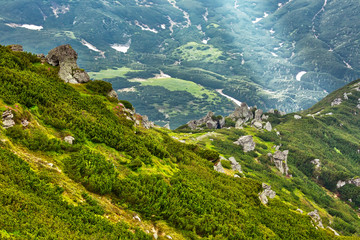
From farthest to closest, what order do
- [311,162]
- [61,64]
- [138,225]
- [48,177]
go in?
[311,162] → [61,64] → [138,225] → [48,177]

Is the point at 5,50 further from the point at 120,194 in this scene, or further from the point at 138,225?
the point at 138,225

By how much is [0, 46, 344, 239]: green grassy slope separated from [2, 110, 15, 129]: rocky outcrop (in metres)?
0.50

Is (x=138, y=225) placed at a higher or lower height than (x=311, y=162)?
higher

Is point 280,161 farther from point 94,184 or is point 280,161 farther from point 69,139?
point 94,184

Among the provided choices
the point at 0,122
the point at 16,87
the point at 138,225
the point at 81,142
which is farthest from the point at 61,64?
the point at 138,225

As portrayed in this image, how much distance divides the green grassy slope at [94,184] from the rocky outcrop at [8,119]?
0.50 m

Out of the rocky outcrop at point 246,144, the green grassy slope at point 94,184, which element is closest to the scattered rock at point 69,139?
the green grassy slope at point 94,184

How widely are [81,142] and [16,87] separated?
28.3 feet

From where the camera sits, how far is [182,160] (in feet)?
134

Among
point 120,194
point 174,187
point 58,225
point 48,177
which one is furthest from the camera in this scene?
point 174,187

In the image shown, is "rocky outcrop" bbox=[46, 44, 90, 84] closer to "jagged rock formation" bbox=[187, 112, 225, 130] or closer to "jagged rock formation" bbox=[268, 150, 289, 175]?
"jagged rock formation" bbox=[268, 150, 289, 175]

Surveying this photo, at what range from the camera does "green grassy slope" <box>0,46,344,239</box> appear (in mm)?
13852

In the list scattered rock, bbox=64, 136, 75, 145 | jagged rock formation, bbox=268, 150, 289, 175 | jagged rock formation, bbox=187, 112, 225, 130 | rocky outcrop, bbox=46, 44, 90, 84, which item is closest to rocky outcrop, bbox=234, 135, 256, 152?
jagged rock formation, bbox=268, 150, 289, 175

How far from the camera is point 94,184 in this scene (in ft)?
60.7
